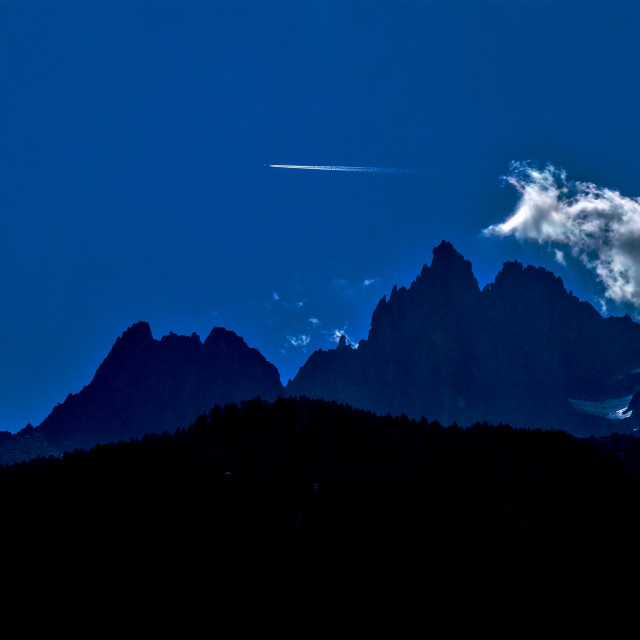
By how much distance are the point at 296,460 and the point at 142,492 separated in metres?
30.3

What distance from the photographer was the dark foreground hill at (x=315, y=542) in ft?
286

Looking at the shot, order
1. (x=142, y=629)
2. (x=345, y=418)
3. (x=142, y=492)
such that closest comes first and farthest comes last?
(x=142, y=629), (x=142, y=492), (x=345, y=418)

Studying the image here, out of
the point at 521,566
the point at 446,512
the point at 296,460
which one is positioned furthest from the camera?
the point at 296,460

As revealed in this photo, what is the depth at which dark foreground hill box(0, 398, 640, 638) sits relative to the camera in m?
87.1

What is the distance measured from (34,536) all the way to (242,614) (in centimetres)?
4355

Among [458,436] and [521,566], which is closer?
[521,566]

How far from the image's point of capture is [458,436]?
481ft

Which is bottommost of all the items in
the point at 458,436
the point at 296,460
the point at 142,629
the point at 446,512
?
the point at 142,629

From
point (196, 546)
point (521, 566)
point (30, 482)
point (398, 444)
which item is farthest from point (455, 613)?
point (30, 482)

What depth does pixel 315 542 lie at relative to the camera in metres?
98.8

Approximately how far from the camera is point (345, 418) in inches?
6014

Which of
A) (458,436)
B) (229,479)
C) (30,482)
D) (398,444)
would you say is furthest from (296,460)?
(30,482)

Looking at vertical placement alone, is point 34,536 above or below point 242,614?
above

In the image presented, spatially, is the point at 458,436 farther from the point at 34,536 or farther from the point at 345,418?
the point at 34,536
